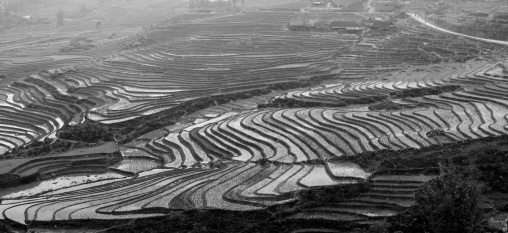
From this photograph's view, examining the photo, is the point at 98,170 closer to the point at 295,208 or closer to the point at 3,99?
the point at 295,208

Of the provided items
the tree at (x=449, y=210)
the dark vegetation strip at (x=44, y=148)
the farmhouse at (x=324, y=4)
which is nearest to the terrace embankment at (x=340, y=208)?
the tree at (x=449, y=210)

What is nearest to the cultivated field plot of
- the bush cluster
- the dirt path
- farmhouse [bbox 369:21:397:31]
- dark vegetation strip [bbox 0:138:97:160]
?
the bush cluster

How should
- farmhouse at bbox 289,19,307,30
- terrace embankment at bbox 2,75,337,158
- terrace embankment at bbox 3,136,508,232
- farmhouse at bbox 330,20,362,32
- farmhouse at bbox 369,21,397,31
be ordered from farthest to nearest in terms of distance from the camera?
farmhouse at bbox 289,19,307,30 < farmhouse at bbox 330,20,362,32 < farmhouse at bbox 369,21,397,31 < terrace embankment at bbox 2,75,337,158 < terrace embankment at bbox 3,136,508,232

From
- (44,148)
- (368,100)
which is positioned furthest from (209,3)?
(44,148)

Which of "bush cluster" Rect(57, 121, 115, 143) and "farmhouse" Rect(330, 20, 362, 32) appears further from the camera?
"farmhouse" Rect(330, 20, 362, 32)

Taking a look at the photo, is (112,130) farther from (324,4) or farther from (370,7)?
(370,7)

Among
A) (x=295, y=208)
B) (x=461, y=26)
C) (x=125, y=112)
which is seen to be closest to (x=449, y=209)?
(x=295, y=208)

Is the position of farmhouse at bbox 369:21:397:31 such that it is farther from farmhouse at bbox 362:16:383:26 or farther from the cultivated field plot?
the cultivated field plot

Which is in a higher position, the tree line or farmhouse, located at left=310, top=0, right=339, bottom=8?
the tree line
